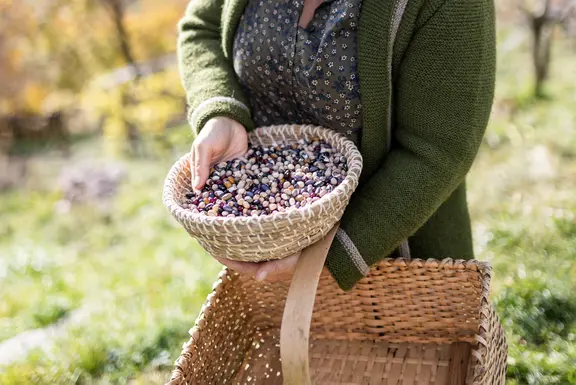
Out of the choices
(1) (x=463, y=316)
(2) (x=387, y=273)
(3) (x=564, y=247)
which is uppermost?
(2) (x=387, y=273)

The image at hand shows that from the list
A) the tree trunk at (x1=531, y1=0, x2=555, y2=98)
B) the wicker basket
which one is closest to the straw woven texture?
the wicker basket

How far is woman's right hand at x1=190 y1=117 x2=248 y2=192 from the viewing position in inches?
59.2

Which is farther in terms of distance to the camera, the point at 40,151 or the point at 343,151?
the point at 40,151

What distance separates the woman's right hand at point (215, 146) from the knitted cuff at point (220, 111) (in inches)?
0.6

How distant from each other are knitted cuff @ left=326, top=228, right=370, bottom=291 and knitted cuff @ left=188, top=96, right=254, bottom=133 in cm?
44

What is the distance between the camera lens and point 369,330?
5.75 ft

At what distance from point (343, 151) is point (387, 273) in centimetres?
38

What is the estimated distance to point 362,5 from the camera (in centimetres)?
140

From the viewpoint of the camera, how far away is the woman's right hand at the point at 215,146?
4.94 ft

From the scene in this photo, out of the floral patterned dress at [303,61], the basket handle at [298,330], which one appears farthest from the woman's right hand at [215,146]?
the basket handle at [298,330]

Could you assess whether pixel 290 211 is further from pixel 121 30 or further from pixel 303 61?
pixel 121 30

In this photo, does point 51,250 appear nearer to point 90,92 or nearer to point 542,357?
point 90,92

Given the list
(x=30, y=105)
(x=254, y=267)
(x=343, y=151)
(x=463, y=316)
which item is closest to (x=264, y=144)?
(x=343, y=151)

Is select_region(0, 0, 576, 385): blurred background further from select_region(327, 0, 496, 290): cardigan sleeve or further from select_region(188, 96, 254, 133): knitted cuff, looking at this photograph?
select_region(327, 0, 496, 290): cardigan sleeve
